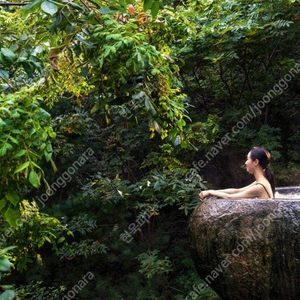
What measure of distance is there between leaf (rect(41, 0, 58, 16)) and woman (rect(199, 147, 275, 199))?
2.01m

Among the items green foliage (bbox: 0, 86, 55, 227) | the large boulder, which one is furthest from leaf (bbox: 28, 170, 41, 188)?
the large boulder

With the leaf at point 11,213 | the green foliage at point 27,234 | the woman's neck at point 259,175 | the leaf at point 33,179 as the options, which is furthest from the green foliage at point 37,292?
the leaf at point 33,179

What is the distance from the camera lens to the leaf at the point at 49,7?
1106mm

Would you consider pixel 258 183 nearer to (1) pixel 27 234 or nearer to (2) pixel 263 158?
(2) pixel 263 158

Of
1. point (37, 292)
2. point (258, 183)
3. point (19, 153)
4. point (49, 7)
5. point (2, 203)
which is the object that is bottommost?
point (37, 292)

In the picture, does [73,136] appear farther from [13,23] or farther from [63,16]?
[63,16]

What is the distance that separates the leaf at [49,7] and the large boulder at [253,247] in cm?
178

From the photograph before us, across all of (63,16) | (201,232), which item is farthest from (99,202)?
(63,16)

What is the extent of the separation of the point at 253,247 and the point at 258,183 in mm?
702

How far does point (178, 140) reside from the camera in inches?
66.2

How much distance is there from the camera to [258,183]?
9.69 ft

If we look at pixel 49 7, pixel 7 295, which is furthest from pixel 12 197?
pixel 49 7

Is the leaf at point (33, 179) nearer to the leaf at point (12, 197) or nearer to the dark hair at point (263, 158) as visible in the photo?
the leaf at point (12, 197)

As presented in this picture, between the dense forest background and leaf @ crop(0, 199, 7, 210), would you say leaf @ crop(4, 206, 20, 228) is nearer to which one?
leaf @ crop(0, 199, 7, 210)
